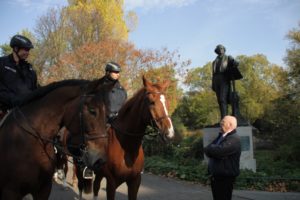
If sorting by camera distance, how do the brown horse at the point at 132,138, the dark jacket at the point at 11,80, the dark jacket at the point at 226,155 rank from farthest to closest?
the dark jacket at the point at 226,155
the brown horse at the point at 132,138
the dark jacket at the point at 11,80

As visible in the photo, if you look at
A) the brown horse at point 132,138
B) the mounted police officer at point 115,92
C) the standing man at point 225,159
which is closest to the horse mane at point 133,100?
the brown horse at point 132,138

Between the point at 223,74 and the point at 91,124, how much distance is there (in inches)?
359

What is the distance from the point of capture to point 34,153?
4188 millimetres

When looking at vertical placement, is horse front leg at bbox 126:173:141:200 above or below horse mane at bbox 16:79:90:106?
below

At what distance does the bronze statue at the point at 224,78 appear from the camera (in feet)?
40.0

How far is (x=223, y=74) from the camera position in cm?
A: 1234

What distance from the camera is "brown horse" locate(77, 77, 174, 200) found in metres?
5.83

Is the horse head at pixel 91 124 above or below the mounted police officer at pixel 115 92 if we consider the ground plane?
below

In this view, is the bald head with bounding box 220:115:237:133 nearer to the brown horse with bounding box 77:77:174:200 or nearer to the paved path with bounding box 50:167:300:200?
the brown horse with bounding box 77:77:174:200

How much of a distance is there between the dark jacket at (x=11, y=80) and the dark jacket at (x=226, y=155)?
3.08m

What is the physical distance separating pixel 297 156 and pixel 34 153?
498 inches

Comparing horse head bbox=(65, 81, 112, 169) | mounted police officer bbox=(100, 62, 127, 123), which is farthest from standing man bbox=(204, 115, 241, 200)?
horse head bbox=(65, 81, 112, 169)

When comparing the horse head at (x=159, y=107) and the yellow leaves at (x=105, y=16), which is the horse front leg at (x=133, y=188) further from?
the yellow leaves at (x=105, y=16)

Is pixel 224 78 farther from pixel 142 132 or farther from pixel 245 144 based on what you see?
pixel 142 132
